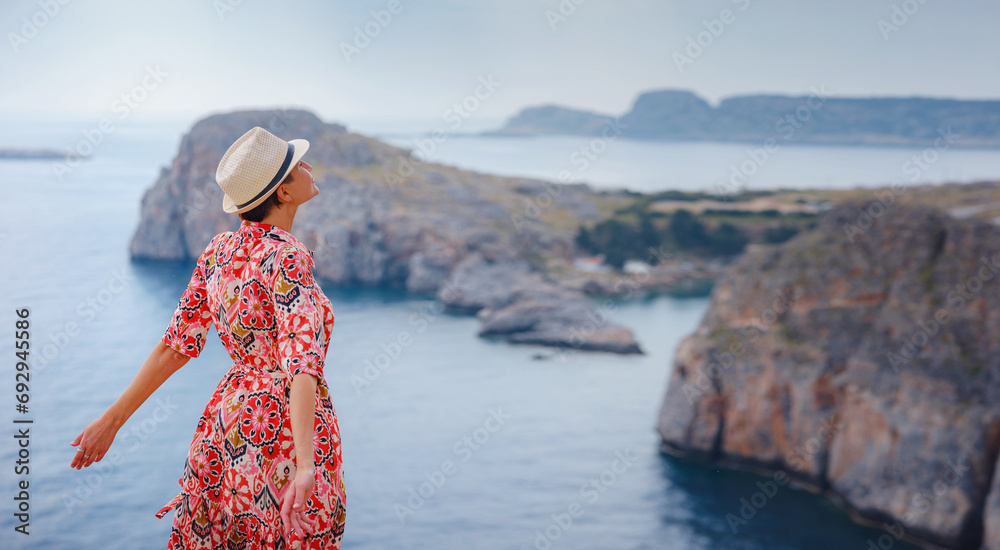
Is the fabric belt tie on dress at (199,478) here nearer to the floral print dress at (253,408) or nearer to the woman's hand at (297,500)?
the floral print dress at (253,408)

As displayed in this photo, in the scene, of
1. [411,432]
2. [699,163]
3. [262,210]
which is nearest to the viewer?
[262,210]

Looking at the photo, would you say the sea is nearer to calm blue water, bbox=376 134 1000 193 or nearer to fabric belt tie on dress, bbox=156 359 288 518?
fabric belt tie on dress, bbox=156 359 288 518

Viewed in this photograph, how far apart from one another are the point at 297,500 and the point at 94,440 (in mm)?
1082

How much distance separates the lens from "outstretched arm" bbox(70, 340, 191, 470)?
10.9ft

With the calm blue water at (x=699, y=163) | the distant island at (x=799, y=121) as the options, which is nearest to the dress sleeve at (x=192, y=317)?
the calm blue water at (x=699, y=163)

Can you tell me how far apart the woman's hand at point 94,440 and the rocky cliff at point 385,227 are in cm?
6349

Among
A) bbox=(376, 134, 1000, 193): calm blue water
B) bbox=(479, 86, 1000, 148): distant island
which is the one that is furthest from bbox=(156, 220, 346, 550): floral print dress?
bbox=(479, 86, 1000, 148): distant island

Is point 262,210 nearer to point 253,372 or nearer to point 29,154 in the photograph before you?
point 253,372

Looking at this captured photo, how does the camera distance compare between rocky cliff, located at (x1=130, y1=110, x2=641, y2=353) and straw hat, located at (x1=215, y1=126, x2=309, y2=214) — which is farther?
rocky cliff, located at (x1=130, y1=110, x2=641, y2=353)

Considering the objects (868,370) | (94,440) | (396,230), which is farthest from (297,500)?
(396,230)

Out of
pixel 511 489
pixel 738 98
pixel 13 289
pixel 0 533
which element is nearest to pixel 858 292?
pixel 511 489

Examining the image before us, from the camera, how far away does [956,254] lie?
103 ft

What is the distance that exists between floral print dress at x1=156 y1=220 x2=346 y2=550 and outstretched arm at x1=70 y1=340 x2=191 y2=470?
6 cm

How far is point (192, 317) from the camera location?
3.37 meters
